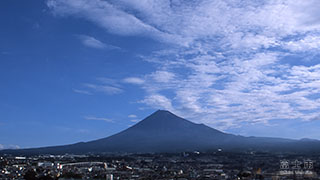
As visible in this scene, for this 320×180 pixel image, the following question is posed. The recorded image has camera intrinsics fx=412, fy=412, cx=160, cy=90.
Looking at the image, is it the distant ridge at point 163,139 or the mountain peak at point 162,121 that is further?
the mountain peak at point 162,121

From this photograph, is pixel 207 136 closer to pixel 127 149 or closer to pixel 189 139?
pixel 189 139

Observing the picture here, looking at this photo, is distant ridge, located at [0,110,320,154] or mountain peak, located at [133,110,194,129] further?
mountain peak, located at [133,110,194,129]

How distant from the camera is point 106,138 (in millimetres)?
132125

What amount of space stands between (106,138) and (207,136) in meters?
32.2

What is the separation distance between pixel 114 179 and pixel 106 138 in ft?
332

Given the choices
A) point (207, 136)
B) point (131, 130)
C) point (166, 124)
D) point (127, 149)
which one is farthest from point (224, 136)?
point (127, 149)

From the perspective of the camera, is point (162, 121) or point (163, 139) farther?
point (162, 121)

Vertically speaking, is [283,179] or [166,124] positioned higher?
[166,124]

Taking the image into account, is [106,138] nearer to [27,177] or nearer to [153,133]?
[153,133]

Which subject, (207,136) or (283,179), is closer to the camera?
(283,179)

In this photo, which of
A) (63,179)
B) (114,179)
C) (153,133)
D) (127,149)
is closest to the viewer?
(63,179)

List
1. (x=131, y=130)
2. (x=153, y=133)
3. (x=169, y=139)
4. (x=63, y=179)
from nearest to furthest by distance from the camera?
(x=63, y=179) < (x=169, y=139) < (x=153, y=133) < (x=131, y=130)

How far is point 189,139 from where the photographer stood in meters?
119

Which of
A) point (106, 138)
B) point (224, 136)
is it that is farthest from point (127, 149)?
point (224, 136)
